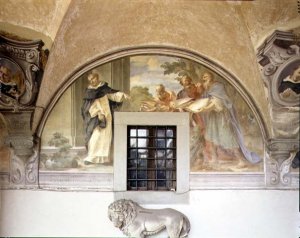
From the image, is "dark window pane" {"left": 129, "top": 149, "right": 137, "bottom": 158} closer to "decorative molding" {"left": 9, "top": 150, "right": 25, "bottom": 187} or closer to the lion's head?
the lion's head

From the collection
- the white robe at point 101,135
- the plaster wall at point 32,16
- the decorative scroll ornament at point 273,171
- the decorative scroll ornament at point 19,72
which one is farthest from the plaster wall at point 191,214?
the plaster wall at point 32,16

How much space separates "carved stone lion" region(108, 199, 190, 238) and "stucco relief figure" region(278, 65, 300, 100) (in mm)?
3033

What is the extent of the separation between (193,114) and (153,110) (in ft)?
2.60

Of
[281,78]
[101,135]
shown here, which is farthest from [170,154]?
[281,78]

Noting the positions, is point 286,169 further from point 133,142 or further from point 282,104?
point 133,142

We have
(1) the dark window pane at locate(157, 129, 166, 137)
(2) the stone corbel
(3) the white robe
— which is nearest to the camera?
(2) the stone corbel

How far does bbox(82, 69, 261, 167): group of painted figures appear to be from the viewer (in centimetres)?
873

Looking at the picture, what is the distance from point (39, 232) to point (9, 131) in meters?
1.99

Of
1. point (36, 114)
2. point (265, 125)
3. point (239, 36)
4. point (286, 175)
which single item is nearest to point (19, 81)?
point (36, 114)

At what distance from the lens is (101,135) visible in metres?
8.72

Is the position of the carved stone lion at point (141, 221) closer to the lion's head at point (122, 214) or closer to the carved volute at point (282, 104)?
the lion's head at point (122, 214)

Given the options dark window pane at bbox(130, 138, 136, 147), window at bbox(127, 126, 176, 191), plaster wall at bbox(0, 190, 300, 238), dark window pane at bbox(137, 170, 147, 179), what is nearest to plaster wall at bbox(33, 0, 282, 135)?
plaster wall at bbox(0, 190, 300, 238)

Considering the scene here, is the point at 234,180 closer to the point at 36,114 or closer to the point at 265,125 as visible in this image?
the point at 265,125

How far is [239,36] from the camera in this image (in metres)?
8.19
